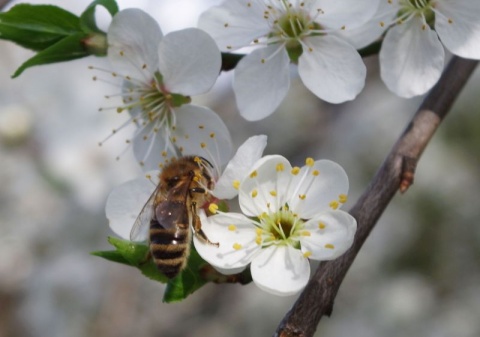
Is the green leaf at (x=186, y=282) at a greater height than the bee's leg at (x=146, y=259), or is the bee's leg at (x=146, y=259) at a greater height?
the bee's leg at (x=146, y=259)

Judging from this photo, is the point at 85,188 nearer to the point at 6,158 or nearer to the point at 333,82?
the point at 6,158

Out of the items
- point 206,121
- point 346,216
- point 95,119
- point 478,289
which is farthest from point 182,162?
point 95,119

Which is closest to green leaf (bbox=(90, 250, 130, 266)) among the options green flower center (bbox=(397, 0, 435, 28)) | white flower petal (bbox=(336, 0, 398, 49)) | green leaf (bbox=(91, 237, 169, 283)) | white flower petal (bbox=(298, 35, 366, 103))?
green leaf (bbox=(91, 237, 169, 283))

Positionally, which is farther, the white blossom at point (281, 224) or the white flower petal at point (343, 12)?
the white flower petal at point (343, 12)

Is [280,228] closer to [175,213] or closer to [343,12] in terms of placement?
[175,213]

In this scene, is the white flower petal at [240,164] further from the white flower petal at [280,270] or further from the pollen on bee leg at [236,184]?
the white flower petal at [280,270]

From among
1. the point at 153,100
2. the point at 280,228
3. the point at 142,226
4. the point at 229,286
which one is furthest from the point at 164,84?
the point at 229,286

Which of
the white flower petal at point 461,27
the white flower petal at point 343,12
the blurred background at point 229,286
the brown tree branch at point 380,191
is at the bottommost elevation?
the blurred background at point 229,286

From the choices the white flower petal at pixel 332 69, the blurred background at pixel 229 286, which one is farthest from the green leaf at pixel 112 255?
the blurred background at pixel 229 286
